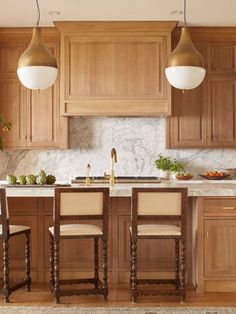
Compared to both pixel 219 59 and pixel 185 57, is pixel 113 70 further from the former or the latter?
pixel 185 57

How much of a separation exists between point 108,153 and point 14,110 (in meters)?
1.28

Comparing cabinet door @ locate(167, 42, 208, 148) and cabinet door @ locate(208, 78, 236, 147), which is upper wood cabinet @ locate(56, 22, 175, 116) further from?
cabinet door @ locate(208, 78, 236, 147)

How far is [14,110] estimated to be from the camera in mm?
6727

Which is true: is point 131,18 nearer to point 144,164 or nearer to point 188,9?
point 188,9

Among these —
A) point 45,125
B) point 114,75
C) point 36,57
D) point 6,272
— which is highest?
point 114,75

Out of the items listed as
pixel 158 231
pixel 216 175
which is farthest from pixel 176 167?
pixel 158 231

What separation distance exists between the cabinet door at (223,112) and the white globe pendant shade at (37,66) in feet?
8.34

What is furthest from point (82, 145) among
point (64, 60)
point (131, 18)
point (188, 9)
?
point (188, 9)

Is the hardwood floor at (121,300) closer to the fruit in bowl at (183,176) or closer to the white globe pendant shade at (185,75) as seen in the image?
the white globe pendant shade at (185,75)

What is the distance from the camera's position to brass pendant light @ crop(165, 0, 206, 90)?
4734 mm

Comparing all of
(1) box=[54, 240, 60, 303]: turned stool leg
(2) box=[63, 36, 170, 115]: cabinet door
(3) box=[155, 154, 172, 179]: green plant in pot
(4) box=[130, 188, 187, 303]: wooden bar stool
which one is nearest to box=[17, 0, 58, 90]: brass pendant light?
(4) box=[130, 188, 187, 303]: wooden bar stool

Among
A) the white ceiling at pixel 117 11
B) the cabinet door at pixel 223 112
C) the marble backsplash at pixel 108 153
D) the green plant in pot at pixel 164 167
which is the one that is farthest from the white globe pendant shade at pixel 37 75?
the cabinet door at pixel 223 112

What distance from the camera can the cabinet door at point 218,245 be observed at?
4863 mm

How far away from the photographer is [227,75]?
6711 millimetres
